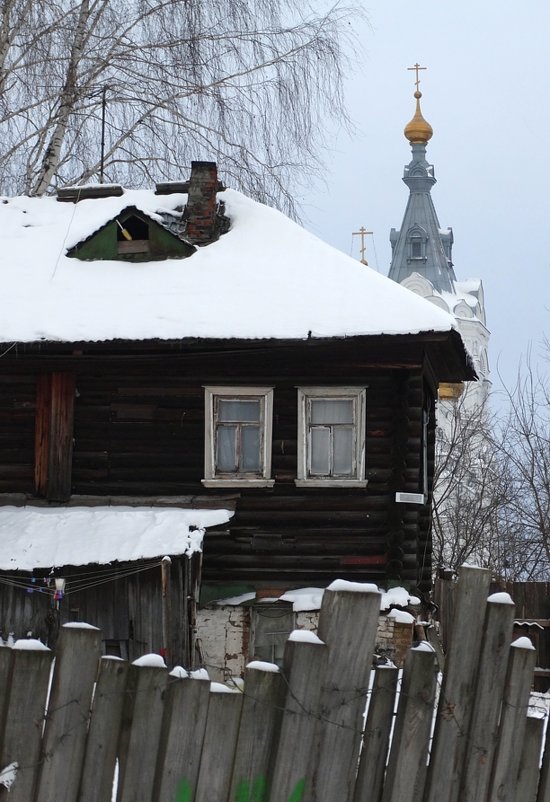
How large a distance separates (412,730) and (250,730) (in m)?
0.54

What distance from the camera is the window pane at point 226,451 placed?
48.4 feet

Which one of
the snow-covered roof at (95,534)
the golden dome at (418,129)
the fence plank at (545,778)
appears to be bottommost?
the snow-covered roof at (95,534)

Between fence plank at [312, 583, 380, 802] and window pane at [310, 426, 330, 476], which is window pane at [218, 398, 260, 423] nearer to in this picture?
window pane at [310, 426, 330, 476]

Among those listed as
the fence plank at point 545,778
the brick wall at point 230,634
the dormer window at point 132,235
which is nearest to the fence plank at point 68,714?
the fence plank at point 545,778

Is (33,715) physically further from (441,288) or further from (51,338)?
(441,288)

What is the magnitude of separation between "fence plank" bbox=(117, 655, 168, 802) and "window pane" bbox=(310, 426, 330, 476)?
1086 centimetres

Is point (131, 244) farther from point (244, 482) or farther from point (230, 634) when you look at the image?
point (230, 634)

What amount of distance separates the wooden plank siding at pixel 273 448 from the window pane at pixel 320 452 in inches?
9.4

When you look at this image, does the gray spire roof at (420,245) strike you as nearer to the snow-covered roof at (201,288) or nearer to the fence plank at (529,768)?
the snow-covered roof at (201,288)

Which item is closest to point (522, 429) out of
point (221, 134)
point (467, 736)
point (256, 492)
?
point (221, 134)

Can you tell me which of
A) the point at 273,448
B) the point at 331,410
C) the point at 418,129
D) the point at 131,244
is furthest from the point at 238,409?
the point at 418,129

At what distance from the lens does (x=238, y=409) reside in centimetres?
1488

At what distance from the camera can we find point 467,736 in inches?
155

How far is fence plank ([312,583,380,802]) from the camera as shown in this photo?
383 cm
